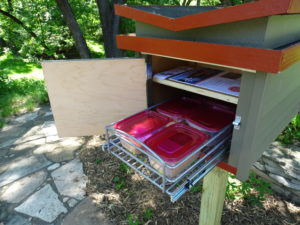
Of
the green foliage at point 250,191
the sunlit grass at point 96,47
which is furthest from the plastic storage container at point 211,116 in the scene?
the sunlit grass at point 96,47

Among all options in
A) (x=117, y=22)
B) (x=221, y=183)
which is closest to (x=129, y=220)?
(x=221, y=183)

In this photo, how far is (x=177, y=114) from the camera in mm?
1122

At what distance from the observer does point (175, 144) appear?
92cm

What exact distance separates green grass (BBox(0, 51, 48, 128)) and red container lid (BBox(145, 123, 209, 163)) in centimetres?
380

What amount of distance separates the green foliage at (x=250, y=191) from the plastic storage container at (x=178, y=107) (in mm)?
1153

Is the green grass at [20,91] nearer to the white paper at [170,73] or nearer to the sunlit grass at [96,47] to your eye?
the sunlit grass at [96,47]

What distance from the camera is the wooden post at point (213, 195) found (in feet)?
4.10

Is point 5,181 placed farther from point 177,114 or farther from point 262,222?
point 262,222

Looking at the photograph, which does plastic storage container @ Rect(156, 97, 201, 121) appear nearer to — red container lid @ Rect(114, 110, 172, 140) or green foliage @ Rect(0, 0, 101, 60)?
red container lid @ Rect(114, 110, 172, 140)

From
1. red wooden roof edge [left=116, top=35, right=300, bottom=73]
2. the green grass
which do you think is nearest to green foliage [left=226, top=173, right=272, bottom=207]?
red wooden roof edge [left=116, top=35, right=300, bottom=73]

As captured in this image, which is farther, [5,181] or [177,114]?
[5,181]

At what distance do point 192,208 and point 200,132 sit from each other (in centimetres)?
142

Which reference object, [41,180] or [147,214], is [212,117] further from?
[41,180]

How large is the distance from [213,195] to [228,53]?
0.95 meters
